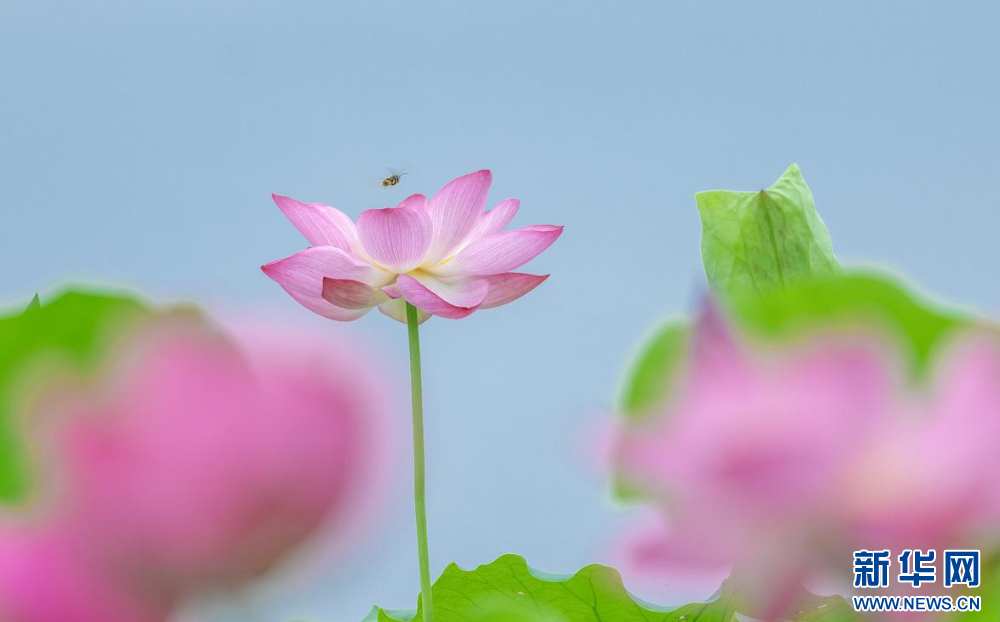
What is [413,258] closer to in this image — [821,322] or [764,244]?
[764,244]

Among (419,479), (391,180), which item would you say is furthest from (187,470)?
(391,180)

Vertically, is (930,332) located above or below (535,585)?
above

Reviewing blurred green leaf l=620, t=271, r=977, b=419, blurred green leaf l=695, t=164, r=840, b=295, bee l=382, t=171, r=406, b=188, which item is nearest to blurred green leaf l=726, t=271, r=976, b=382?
blurred green leaf l=620, t=271, r=977, b=419

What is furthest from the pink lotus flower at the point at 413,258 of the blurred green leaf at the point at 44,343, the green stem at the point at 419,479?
the blurred green leaf at the point at 44,343

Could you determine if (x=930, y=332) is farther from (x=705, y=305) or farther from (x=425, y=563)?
(x=425, y=563)

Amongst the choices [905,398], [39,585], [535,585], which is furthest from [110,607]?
[535,585]

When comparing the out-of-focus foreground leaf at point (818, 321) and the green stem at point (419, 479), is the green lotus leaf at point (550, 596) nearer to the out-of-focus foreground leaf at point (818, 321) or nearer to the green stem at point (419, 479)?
the green stem at point (419, 479)
